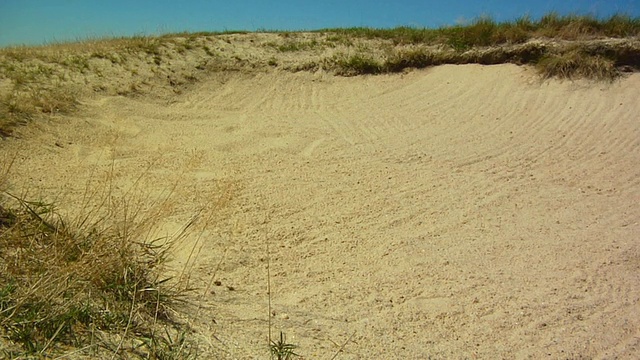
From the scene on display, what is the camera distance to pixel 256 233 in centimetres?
489

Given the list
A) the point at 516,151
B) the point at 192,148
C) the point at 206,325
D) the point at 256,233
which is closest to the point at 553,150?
the point at 516,151

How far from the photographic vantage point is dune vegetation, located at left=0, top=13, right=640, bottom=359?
107 inches

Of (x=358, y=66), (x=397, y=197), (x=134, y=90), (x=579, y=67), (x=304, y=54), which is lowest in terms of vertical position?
(x=397, y=197)

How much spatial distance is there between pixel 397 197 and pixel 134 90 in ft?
16.4

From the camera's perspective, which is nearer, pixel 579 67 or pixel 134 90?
pixel 579 67

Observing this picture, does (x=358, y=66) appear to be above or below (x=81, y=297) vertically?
above

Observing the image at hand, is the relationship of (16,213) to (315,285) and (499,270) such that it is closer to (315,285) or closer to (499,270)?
(315,285)

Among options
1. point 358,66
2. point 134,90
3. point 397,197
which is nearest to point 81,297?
point 397,197

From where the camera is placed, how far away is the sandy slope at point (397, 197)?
3.66 meters

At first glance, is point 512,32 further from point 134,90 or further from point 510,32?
point 134,90

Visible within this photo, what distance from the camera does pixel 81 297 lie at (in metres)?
2.98

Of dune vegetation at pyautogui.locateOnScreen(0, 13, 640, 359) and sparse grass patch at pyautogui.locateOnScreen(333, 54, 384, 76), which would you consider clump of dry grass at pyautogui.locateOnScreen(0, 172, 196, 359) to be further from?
sparse grass patch at pyautogui.locateOnScreen(333, 54, 384, 76)

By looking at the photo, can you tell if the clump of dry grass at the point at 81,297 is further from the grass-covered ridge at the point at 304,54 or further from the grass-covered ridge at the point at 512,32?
the grass-covered ridge at the point at 512,32

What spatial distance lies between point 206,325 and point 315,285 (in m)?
1.09
